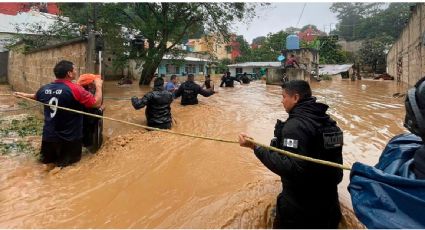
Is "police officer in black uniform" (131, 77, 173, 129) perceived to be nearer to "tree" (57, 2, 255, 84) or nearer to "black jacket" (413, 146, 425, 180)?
"black jacket" (413, 146, 425, 180)

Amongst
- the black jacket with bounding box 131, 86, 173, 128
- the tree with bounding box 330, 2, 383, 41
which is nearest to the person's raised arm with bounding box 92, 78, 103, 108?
the black jacket with bounding box 131, 86, 173, 128

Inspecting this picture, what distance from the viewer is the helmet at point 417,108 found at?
145cm

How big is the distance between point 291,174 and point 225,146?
134 inches

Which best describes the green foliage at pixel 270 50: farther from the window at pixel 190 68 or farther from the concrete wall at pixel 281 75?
the concrete wall at pixel 281 75

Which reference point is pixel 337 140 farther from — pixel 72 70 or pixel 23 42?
pixel 23 42

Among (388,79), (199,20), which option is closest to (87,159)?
(199,20)

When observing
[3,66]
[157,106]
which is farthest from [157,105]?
[3,66]

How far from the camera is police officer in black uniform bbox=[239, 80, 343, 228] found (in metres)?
2.40

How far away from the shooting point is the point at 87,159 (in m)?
5.06

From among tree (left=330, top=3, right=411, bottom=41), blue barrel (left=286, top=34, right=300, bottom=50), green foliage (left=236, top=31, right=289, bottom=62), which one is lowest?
blue barrel (left=286, top=34, right=300, bottom=50)

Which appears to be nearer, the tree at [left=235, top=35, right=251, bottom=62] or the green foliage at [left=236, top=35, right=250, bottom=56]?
the tree at [left=235, top=35, right=251, bottom=62]

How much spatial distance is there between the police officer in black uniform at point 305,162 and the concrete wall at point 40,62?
5.10 meters

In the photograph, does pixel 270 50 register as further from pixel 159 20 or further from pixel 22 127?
pixel 22 127

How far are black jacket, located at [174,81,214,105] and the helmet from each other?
8.26 meters
